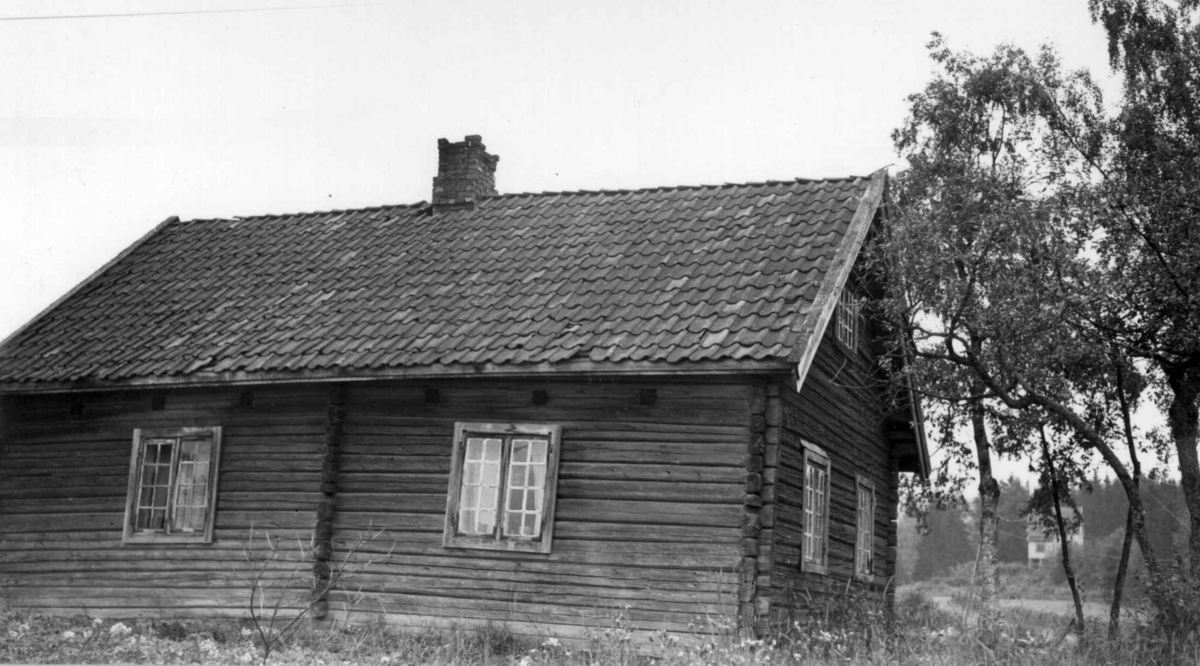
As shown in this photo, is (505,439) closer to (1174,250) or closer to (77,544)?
(77,544)

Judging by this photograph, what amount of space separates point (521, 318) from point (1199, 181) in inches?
380

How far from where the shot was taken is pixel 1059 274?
14.7m

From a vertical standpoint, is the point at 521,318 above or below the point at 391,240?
below

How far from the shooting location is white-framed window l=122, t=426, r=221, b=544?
15.0 meters

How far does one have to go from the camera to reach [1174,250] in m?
16.4

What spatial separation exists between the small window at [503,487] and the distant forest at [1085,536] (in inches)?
1742

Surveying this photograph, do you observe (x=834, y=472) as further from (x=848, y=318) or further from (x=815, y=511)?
(x=848, y=318)

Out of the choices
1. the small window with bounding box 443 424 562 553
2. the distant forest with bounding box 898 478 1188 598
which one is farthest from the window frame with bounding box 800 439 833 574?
the distant forest with bounding box 898 478 1188 598

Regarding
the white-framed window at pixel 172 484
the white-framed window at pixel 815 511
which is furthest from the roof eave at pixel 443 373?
the white-framed window at pixel 815 511

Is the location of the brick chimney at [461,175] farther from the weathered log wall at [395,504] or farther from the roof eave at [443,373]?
the roof eave at [443,373]

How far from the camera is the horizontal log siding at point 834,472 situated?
509 inches

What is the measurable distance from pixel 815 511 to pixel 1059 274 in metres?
4.10

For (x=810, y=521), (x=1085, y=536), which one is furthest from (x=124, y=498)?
(x=1085, y=536)

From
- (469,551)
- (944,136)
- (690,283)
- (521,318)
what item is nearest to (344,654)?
(469,551)
